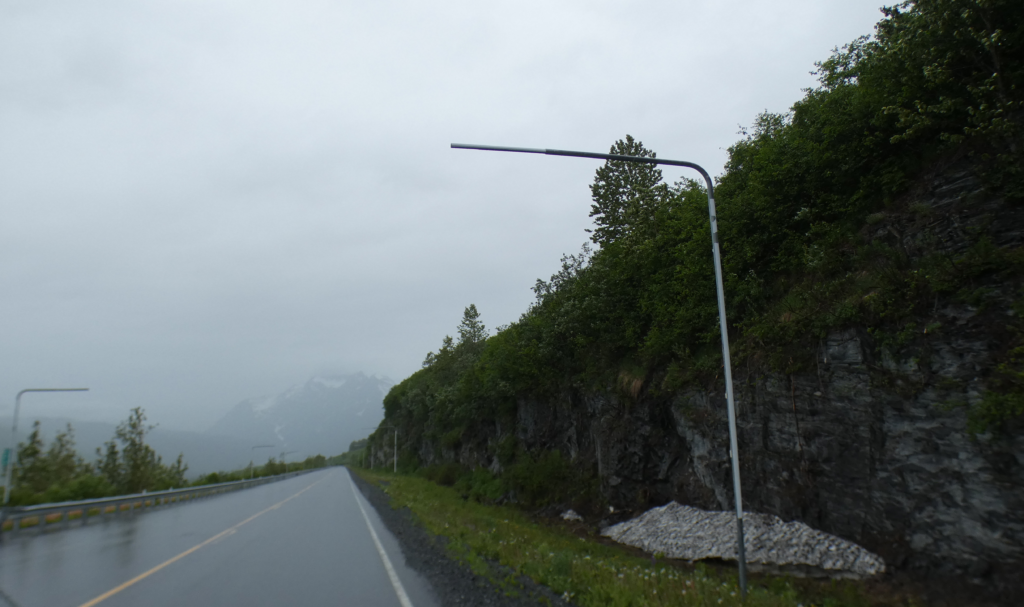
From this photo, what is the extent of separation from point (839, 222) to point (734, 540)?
876cm

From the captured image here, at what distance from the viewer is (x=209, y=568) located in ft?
33.4

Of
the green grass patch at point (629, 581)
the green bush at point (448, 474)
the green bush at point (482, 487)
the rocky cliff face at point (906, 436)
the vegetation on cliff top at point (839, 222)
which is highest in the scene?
the vegetation on cliff top at point (839, 222)

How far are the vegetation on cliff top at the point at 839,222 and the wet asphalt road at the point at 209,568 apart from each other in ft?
34.7

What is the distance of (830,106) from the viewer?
1380cm

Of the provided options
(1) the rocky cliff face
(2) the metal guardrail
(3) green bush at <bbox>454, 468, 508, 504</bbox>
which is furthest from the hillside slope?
(2) the metal guardrail

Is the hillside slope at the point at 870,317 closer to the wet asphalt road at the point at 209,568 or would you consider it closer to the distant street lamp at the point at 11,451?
the wet asphalt road at the point at 209,568

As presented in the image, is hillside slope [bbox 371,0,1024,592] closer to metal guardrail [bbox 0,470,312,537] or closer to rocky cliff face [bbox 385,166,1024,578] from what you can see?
rocky cliff face [bbox 385,166,1024,578]

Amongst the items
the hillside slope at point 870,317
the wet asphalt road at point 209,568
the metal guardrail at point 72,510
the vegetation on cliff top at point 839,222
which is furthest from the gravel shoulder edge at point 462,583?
the metal guardrail at point 72,510

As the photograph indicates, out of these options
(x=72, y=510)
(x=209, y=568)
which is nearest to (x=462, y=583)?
(x=209, y=568)

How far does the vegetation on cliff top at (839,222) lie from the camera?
950cm

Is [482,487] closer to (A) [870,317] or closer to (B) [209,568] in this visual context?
(B) [209,568]

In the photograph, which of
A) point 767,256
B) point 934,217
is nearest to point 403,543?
point 767,256

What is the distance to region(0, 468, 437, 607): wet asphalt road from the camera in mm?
7832

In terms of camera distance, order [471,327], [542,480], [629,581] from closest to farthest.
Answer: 1. [629,581]
2. [542,480]
3. [471,327]
